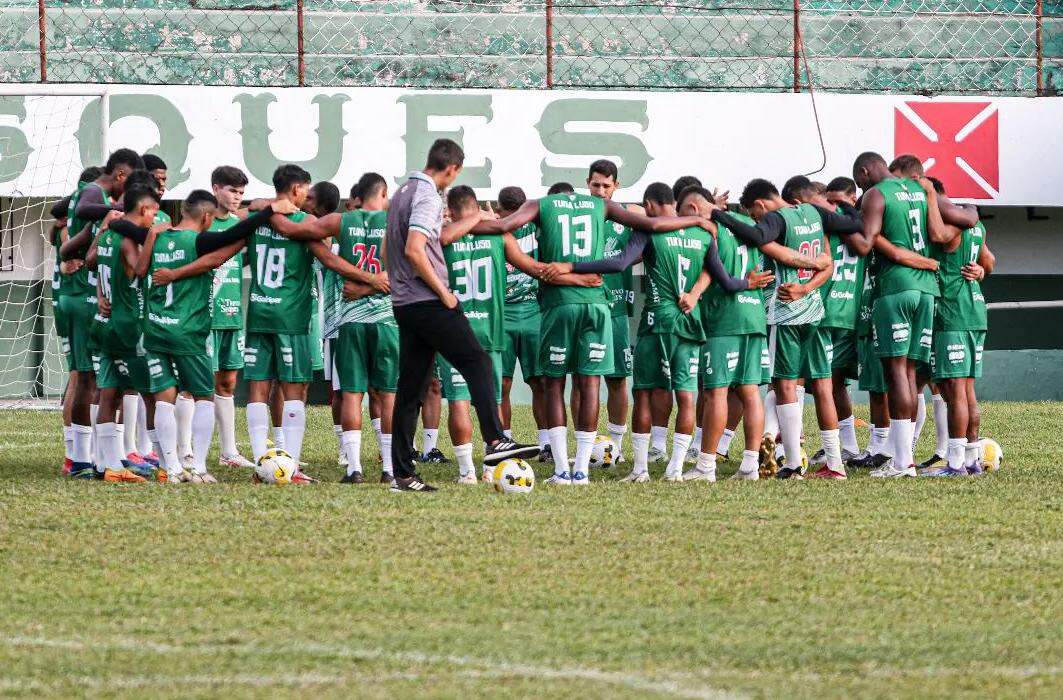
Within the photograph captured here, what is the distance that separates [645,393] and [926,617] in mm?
4822

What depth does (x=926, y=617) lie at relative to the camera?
18.5ft

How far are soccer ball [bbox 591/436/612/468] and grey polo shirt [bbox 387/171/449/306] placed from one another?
285 centimetres

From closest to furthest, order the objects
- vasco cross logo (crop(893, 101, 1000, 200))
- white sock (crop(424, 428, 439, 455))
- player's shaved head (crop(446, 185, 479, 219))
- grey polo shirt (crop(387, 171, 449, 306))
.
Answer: grey polo shirt (crop(387, 171, 449, 306)) < player's shaved head (crop(446, 185, 479, 219)) < white sock (crop(424, 428, 439, 455)) < vasco cross logo (crop(893, 101, 1000, 200))

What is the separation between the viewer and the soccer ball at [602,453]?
37.0ft

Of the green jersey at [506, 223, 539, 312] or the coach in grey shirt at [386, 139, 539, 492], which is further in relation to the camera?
the green jersey at [506, 223, 539, 312]

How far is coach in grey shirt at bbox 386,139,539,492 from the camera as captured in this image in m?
8.62

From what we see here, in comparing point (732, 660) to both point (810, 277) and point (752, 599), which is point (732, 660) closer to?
point (752, 599)

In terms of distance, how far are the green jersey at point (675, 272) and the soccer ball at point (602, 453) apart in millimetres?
1536

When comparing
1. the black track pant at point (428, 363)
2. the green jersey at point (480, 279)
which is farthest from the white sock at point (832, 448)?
the black track pant at point (428, 363)

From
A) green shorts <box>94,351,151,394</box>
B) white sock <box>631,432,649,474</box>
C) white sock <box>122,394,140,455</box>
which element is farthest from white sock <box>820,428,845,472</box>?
white sock <box>122,394,140,455</box>

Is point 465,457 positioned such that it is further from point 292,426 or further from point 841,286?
point 841,286

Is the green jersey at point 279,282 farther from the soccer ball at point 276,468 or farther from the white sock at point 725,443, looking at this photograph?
the white sock at point 725,443

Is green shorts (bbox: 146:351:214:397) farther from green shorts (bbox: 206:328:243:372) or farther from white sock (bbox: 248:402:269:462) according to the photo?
green shorts (bbox: 206:328:243:372)

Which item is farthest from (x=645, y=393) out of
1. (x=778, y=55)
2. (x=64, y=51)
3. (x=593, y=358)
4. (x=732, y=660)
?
(x=64, y=51)
